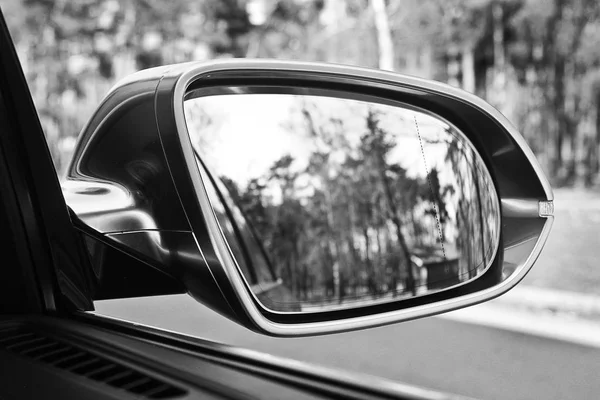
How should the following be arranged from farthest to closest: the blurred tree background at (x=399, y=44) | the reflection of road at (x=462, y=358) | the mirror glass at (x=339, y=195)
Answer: the blurred tree background at (x=399, y=44)
the reflection of road at (x=462, y=358)
the mirror glass at (x=339, y=195)

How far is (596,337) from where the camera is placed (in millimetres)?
5902

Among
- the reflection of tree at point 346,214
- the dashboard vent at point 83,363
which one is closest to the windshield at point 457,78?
the reflection of tree at point 346,214

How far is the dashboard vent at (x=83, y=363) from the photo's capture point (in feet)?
4.76

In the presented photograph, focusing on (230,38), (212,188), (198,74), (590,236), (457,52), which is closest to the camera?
(198,74)

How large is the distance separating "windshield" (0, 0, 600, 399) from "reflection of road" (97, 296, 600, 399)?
2 cm

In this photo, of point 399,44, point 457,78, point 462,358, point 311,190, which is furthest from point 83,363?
point 457,78

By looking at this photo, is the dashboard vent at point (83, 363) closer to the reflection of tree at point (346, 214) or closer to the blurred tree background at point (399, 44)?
the reflection of tree at point (346, 214)

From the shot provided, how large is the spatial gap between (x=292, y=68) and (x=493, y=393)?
3.73 m

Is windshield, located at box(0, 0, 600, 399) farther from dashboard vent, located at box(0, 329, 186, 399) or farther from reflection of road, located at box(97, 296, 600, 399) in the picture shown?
dashboard vent, located at box(0, 329, 186, 399)

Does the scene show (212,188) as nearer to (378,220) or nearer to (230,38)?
(378,220)

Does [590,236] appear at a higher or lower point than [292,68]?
lower

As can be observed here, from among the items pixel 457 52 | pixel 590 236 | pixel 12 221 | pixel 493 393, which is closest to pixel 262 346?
pixel 493 393

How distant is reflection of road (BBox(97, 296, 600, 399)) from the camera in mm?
4660

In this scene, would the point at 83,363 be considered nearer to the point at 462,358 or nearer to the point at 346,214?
the point at 346,214
